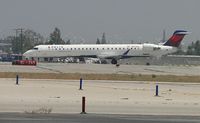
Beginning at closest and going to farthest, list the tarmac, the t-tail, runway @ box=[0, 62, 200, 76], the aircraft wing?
the tarmac < runway @ box=[0, 62, 200, 76] < the aircraft wing < the t-tail

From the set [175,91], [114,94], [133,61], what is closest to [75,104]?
[114,94]

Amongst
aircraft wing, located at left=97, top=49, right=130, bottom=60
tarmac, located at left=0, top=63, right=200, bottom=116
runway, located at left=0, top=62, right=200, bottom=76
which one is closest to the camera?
tarmac, located at left=0, top=63, right=200, bottom=116

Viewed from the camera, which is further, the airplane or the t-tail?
the t-tail

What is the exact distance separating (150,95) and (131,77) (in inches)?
767

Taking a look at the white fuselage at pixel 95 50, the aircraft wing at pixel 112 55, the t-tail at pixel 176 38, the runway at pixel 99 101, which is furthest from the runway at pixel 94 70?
the t-tail at pixel 176 38

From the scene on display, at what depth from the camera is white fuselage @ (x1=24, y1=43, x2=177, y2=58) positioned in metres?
103

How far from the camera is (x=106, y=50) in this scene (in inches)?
4119

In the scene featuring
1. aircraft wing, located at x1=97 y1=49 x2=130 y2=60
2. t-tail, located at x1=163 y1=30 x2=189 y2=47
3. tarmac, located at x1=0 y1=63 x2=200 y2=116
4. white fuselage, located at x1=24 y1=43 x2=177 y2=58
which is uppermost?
t-tail, located at x1=163 y1=30 x2=189 y2=47

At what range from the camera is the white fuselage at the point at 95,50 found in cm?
10312

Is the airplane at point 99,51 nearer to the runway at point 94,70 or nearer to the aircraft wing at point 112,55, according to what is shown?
the aircraft wing at point 112,55

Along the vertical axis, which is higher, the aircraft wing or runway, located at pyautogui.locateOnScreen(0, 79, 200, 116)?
the aircraft wing

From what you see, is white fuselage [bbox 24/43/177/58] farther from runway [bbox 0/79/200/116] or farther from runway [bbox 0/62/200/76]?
runway [bbox 0/79/200/116]

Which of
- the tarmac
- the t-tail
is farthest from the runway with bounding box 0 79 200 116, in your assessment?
the t-tail

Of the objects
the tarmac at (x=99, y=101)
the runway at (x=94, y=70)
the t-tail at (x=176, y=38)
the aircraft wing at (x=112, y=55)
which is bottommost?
the tarmac at (x=99, y=101)
